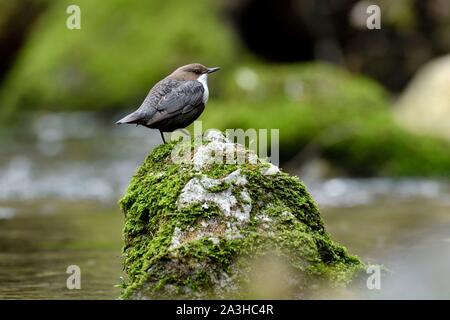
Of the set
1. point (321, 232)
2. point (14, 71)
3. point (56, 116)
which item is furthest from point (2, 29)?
point (321, 232)

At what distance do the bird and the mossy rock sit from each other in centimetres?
56

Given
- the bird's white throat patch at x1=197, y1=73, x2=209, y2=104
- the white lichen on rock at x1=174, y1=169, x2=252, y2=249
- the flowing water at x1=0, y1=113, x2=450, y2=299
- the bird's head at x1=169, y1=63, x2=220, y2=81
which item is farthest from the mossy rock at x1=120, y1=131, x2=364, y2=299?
the bird's head at x1=169, y1=63, x2=220, y2=81

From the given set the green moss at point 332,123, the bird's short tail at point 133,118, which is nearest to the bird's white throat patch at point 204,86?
the bird's short tail at point 133,118

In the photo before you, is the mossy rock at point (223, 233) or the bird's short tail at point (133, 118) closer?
the mossy rock at point (223, 233)

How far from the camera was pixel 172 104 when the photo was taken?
22.7ft

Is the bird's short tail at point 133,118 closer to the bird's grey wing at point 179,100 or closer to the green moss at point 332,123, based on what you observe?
the bird's grey wing at point 179,100

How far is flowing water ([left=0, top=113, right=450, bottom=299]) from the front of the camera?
7801 mm

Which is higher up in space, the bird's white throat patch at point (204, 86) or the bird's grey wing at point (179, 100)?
the bird's white throat patch at point (204, 86)

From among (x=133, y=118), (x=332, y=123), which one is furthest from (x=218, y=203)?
(x=332, y=123)

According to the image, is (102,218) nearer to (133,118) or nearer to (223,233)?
(133,118)

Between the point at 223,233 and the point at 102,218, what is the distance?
6.41 m

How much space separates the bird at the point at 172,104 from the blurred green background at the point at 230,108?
156 cm

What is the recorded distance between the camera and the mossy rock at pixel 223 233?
18.6 ft

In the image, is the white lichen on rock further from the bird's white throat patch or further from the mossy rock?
the bird's white throat patch
